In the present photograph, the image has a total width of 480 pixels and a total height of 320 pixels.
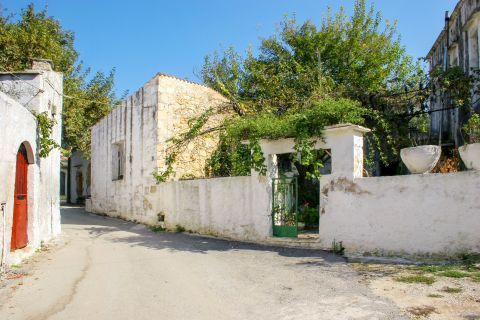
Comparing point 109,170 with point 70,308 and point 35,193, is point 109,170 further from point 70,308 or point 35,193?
point 70,308

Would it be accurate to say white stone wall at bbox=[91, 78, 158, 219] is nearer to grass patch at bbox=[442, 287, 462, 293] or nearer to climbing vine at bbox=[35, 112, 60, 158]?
climbing vine at bbox=[35, 112, 60, 158]

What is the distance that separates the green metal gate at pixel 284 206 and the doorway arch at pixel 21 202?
18.9 feet

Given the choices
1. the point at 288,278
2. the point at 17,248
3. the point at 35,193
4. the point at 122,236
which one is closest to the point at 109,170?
the point at 122,236

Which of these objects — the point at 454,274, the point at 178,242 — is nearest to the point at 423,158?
the point at 454,274

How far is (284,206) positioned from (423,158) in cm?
366

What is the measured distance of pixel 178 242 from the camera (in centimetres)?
1103

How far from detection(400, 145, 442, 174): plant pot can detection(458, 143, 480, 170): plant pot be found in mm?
502

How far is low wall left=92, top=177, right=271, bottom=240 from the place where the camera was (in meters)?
10.5

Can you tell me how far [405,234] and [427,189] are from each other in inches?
38.8

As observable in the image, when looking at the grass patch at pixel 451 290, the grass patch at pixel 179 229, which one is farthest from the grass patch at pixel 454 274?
the grass patch at pixel 179 229

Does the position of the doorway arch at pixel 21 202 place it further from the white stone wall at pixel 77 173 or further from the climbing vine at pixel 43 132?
the white stone wall at pixel 77 173

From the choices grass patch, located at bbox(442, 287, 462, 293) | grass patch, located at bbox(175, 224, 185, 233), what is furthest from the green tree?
grass patch, located at bbox(442, 287, 462, 293)

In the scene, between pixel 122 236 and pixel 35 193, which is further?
pixel 122 236

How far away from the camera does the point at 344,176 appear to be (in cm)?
887
